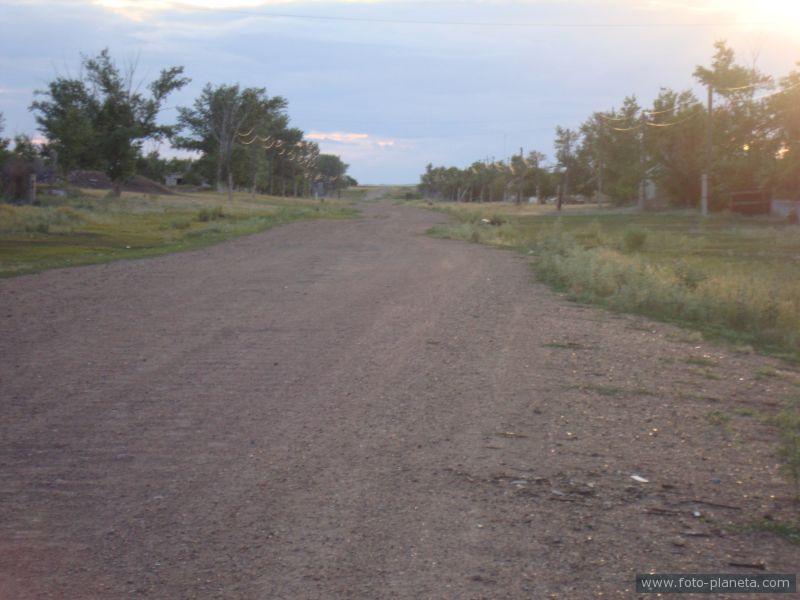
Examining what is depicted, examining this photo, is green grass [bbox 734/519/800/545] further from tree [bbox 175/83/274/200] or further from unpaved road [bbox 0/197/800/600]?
tree [bbox 175/83/274/200]

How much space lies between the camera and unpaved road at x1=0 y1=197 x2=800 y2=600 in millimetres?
4637

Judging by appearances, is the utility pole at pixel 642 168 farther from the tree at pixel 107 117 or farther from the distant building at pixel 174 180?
the distant building at pixel 174 180

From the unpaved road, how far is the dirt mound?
7730cm

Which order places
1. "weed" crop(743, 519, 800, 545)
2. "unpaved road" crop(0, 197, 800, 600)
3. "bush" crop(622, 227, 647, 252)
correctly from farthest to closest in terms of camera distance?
1. "bush" crop(622, 227, 647, 252)
2. "weed" crop(743, 519, 800, 545)
3. "unpaved road" crop(0, 197, 800, 600)

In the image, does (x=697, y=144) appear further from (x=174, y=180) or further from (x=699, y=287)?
(x=174, y=180)

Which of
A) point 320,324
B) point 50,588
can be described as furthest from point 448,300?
point 50,588

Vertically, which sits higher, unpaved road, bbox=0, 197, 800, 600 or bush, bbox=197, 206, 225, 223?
bush, bbox=197, 206, 225, 223

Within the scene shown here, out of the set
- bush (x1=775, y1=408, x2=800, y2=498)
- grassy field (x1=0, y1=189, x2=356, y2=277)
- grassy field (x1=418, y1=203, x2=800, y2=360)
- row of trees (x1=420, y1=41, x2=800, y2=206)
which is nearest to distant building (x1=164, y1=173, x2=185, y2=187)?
row of trees (x1=420, y1=41, x2=800, y2=206)

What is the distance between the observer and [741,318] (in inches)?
553

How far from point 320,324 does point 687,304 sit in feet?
20.7

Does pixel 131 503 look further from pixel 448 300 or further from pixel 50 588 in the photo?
pixel 448 300

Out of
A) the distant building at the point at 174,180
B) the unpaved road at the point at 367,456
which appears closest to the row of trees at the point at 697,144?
the unpaved road at the point at 367,456

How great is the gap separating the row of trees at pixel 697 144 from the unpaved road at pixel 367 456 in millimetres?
40416

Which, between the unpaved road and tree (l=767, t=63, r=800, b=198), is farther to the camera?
tree (l=767, t=63, r=800, b=198)
